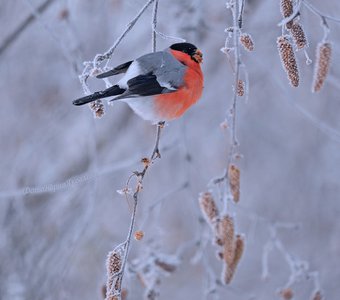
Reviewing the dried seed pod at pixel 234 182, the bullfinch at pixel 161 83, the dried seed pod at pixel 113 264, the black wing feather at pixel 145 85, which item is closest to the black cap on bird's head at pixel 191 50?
the bullfinch at pixel 161 83

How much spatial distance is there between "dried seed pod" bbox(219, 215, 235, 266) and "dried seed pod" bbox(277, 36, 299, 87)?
45 cm

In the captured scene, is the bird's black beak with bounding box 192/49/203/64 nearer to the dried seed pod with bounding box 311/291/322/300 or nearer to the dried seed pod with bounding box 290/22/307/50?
the dried seed pod with bounding box 290/22/307/50

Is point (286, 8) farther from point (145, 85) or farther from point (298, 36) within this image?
point (145, 85)

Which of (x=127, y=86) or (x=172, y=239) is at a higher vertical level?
(x=172, y=239)

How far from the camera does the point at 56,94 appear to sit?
3.80 meters

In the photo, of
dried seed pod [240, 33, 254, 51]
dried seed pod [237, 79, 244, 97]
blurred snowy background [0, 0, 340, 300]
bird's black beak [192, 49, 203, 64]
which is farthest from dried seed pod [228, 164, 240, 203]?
blurred snowy background [0, 0, 340, 300]

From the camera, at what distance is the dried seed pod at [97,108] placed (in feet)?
5.30

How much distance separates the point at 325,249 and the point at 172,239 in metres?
1.29

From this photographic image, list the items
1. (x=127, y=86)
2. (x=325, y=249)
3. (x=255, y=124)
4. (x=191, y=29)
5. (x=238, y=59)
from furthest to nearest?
(x=255, y=124)
(x=325, y=249)
(x=191, y=29)
(x=127, y=86)
(x=238, y=59)

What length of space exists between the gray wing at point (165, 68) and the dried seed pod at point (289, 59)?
538 millimetres

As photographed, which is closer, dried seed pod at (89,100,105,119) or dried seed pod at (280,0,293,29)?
dried seed pod at (280,0,293,29)

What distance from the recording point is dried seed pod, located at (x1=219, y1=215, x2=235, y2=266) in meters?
1.61

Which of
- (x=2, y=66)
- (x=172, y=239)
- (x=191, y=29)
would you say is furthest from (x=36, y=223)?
(x=172, y=239)

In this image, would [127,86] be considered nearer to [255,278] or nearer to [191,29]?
[191,29]
